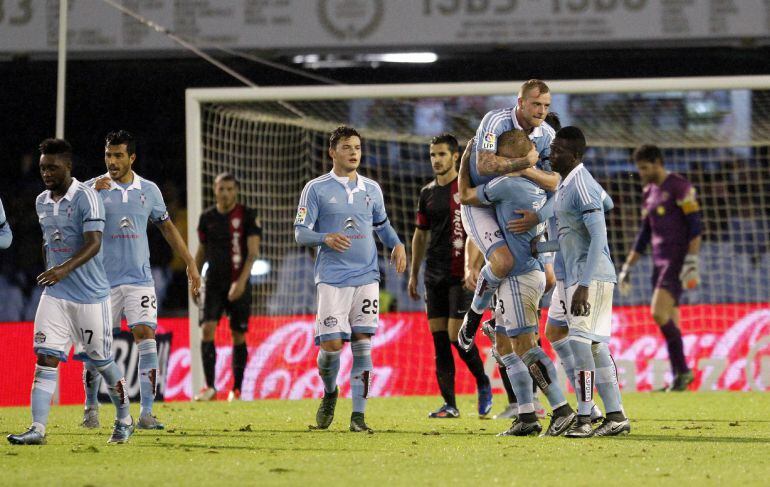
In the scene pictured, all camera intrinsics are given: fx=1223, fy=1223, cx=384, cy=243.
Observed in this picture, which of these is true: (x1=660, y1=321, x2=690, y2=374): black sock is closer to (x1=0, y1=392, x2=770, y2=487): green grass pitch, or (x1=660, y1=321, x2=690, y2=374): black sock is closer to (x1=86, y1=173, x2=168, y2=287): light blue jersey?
(x1=0, y1=392, x2=770, y2=487): green grass pitch

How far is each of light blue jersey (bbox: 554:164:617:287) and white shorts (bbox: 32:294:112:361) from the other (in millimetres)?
2874

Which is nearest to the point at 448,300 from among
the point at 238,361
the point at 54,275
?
the point at 238,361

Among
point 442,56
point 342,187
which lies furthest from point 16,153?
point 342,187

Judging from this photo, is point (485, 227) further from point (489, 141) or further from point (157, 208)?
point (157, 208)

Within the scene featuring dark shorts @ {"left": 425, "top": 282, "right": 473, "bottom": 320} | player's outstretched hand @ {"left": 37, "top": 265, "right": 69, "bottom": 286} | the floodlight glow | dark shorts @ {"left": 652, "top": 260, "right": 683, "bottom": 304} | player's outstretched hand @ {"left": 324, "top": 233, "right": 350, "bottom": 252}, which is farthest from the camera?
the floodlight glow

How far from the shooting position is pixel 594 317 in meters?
7.59

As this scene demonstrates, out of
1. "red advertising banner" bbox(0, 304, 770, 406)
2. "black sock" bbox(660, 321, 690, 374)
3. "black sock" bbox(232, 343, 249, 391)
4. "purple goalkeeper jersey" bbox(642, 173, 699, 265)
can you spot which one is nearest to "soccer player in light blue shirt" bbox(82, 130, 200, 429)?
"black sock" bbox(232, 343, 249, 391)

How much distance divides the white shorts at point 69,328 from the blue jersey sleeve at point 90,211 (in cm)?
47

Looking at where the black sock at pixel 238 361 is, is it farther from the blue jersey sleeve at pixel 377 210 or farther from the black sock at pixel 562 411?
the black sock at pixel 562 411

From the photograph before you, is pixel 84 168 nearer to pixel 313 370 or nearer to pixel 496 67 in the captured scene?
pixel 496 67

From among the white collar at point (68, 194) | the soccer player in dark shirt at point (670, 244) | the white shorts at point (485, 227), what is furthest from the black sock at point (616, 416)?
the soccer player in dark shirt at point (670, 244)

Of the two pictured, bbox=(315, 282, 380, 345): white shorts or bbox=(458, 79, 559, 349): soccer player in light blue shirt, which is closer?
bbox=(458, 79, 559, 349): soccer player in light blue shirt

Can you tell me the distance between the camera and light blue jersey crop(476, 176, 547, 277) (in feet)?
25.5

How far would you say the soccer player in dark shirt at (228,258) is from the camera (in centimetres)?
1298
